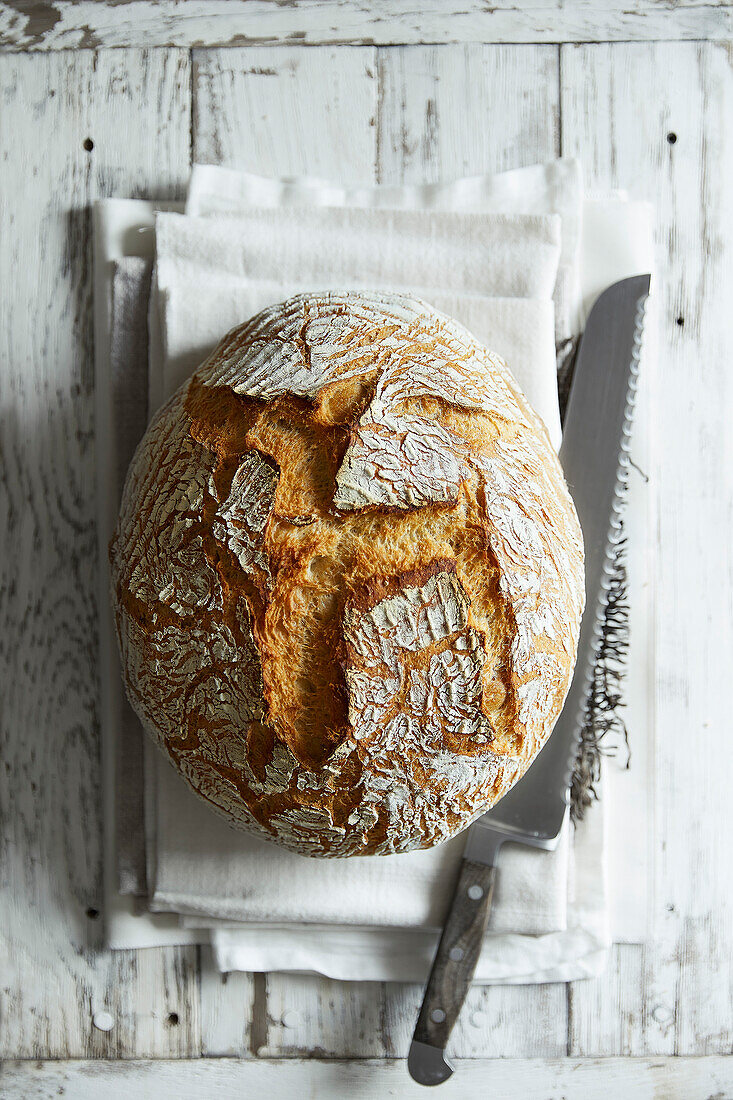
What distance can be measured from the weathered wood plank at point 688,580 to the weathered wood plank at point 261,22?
0.12 metres

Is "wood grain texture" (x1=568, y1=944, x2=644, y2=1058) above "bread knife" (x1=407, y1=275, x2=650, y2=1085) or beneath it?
beneath

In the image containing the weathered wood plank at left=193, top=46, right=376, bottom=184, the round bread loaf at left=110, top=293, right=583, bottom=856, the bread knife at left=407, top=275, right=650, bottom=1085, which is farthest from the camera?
the weathered wood plank at left=193, top=46, right=376, bottom=184

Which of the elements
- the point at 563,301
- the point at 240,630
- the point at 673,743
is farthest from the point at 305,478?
the point at 673,743

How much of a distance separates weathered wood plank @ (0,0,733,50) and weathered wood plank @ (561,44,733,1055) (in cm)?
12

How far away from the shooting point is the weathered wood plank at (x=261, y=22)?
3.27 feet

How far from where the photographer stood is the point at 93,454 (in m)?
0.98

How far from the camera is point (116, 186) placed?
1.00 m

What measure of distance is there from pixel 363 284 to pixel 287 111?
25 centimetres

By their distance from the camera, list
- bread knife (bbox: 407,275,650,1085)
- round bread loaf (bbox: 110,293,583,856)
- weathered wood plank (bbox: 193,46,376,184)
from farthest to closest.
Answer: weathered wood plank (bbox: 193,46,376,184), bread knife (bbox: 407,275,650,1085), round bread loaf (bbox: 110,293,583,856)

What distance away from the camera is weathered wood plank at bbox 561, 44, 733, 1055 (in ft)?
3.25

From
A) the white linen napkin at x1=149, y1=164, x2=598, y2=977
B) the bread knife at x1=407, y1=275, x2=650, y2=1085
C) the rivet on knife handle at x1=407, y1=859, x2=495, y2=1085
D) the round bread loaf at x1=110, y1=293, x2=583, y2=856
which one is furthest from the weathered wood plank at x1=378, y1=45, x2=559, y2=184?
the rivet on knife handle at x1=407, y1=859, x2=495, y2=1085

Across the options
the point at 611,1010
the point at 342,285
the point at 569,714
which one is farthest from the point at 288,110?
the point at 611,1010

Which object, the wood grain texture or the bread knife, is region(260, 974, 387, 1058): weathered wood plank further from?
the wood grain texture

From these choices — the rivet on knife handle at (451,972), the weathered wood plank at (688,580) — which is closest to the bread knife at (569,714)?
the rivet on knife handle at (451,972)
